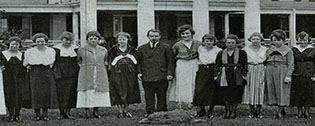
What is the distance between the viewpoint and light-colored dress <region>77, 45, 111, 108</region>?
38.2ft

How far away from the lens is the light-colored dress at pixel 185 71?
38.8 ft

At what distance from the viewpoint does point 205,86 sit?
38.7 ft

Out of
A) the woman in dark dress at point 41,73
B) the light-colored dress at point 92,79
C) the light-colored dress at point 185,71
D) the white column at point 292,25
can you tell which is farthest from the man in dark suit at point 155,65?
the white column at point 292,25

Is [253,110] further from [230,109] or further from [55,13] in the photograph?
[55,13]

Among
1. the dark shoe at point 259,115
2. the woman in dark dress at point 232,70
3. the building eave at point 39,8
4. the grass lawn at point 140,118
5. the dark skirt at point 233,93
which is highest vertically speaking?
the building eave at point 39,8

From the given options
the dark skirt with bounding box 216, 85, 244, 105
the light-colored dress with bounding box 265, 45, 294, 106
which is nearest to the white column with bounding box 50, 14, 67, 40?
the dark skirt with bounding box 216, 85, 244, 105

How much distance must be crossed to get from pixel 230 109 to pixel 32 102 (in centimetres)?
379

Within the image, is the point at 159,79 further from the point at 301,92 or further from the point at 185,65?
the point at 301,92

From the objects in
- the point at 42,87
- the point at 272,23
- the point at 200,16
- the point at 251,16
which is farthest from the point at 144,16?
the point at 42,87

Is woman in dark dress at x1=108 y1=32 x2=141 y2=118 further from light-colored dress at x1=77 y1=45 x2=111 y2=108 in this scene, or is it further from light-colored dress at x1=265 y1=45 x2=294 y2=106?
light-colored dress at x1=265 y1=45 x2=294 y2=106

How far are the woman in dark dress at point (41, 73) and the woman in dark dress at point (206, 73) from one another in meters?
2.78

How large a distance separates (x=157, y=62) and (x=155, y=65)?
0.07 m

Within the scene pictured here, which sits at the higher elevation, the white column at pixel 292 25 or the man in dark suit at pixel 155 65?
the white column at pixel 292 25

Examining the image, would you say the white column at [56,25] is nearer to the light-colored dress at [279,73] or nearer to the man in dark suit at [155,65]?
the man in dark suit at [155,65]
